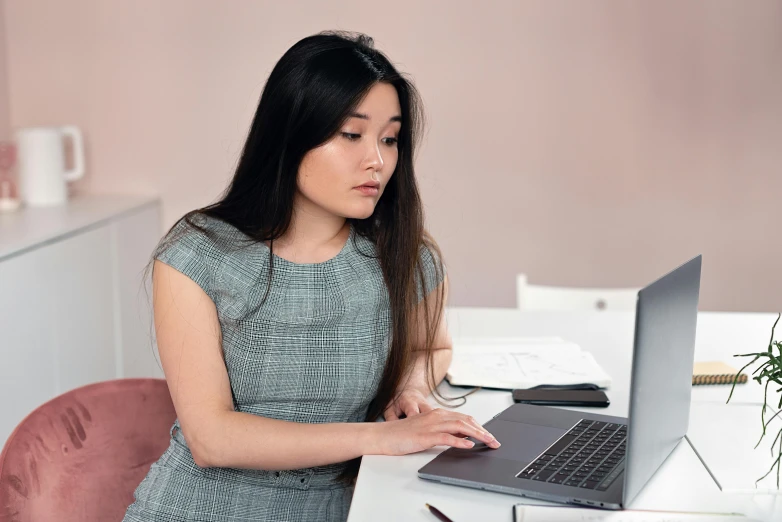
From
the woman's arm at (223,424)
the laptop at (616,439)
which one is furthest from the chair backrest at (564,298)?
the woman's arm at (223,424)

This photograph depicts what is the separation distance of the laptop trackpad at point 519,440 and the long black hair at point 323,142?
0.25 metres

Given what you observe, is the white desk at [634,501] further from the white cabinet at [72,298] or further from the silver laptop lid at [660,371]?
the white cabinet at [72,298]

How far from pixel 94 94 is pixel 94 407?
196cm

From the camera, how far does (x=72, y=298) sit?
2.61 metres

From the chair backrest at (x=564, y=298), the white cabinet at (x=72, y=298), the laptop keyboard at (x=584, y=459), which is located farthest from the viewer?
the chair backrest at (x=564, y=298)

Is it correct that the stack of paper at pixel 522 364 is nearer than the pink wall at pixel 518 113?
Yes

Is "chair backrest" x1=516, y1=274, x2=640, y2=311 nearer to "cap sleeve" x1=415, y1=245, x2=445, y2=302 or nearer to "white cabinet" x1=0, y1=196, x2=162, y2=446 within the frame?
"cap sleeve" x1=415, y1=245, x2=445, y2=302

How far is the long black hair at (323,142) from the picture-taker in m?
1.39

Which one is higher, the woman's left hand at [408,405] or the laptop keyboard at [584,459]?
the laptop keyboard at [584,459]

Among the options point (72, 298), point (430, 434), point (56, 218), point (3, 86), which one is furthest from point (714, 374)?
point (3, 86)

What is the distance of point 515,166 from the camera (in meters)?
3.11

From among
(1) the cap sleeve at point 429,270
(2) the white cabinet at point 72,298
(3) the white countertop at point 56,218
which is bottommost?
(2) the white cabinet at point 72,298

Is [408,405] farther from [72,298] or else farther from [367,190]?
[72,298]

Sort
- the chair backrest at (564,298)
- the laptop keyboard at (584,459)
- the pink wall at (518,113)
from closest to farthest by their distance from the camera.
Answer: the laptop keyboard at (584,459) < the chair backrest at (564,298) < the pink wall at (518,113)
